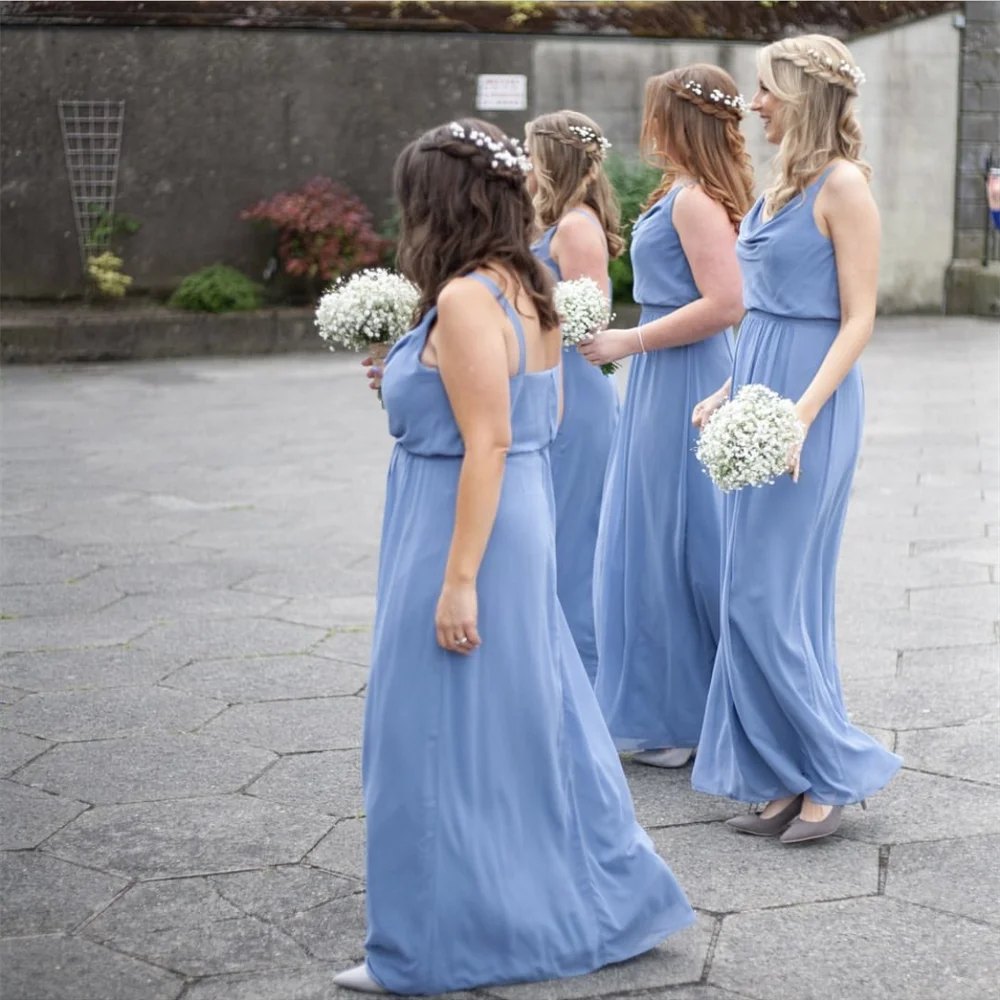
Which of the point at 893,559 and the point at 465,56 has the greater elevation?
the point at 465,56

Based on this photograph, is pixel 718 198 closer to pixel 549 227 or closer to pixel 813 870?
pixel 549 227

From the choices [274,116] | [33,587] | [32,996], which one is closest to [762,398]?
[32,996]

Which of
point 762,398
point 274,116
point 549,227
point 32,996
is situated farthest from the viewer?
point 274,116

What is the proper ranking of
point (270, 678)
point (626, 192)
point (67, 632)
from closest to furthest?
point (270, 678) < point (67, 632) < point (626, 192)

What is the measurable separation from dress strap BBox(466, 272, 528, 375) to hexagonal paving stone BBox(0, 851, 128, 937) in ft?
5.43

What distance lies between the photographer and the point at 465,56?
607 inches

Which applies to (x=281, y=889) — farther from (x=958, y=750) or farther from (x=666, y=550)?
(x=958, y=750)

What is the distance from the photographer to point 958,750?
4660 millimetres

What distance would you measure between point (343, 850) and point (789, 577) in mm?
1327

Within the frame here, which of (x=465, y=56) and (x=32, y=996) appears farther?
(x=465, y=56)

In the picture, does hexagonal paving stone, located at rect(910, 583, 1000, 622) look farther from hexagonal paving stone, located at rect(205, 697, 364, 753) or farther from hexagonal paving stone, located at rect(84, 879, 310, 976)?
hexagonal paving stone, located at rect(84, 879, 310, 976)

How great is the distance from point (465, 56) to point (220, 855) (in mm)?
12568

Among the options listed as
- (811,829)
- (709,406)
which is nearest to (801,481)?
(709,406)

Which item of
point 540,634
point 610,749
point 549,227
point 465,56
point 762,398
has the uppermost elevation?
point 465,56
